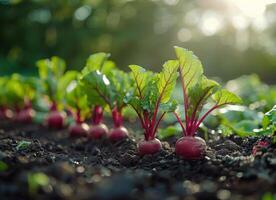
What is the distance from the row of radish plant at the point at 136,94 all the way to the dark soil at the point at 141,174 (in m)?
0.22

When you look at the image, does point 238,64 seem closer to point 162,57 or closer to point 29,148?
point 162,57

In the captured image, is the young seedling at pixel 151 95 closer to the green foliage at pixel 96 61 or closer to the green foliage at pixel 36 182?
the green foliage at pixel 96 61

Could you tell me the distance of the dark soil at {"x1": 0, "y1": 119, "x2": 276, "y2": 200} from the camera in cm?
219

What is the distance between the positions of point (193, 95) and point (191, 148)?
15.3 inches

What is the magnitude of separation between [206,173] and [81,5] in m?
9.41

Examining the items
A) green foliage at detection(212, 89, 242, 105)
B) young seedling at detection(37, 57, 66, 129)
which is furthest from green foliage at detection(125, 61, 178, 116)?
young seedling at detection(37, 57, 66, 129)

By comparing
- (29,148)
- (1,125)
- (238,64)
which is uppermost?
(238,64)

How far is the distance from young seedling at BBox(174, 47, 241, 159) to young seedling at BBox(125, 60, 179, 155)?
10cm

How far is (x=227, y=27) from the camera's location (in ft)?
Answer: 44.5

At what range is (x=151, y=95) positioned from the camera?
3.45 m

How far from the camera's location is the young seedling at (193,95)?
326 centimetres

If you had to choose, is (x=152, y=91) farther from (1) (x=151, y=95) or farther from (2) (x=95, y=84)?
(2) (x=95, y=84)

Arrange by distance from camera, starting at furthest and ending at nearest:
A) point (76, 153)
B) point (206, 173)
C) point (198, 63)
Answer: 1. point (76, 153)
2. point (198, 63)
3. point (206, 173)

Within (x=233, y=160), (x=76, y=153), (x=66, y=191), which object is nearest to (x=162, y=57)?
(x=76, y=153)
